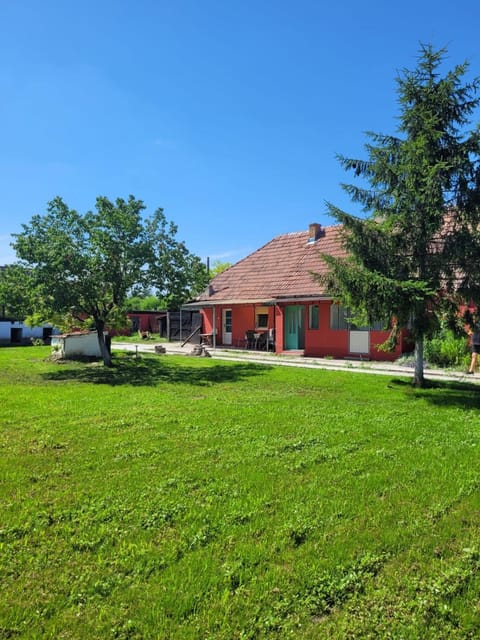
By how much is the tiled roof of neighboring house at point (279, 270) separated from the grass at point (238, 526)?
12242mm

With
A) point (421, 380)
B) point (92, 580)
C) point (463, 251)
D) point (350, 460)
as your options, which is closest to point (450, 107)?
point (463, 251)

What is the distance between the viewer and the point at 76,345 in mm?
16984

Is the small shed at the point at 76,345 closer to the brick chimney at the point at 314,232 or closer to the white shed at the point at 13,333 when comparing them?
the white shed at the point at 13,333

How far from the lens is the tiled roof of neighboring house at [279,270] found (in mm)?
19312

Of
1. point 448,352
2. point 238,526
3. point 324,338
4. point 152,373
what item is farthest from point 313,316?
point 238,526

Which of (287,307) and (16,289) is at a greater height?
(16,289)

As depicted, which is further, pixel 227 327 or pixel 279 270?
pixel 227 327

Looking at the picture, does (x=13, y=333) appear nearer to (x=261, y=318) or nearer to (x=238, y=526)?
(x=261, y=318)

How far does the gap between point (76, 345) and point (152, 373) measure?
5378 mm

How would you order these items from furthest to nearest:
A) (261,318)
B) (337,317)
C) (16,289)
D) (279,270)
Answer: (261,318), (279,270), (337,317), (16,289)

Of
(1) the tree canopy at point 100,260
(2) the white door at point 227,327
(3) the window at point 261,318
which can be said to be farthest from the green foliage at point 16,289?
(2) the white door at point 227,327

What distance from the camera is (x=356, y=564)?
3023mm

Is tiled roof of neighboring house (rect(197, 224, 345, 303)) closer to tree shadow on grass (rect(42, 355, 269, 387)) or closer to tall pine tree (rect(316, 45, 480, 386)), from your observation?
tree shadow on grass (rect(42, 355, 269, 387))

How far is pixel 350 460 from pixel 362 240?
6034mm
